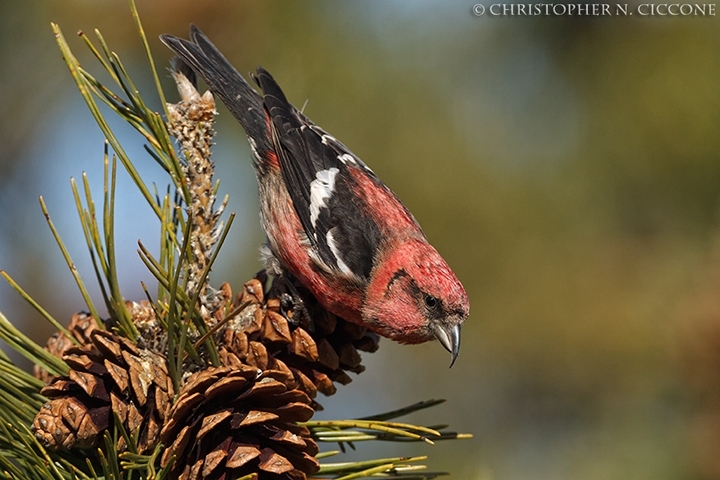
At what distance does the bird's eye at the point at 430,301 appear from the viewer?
2299mm

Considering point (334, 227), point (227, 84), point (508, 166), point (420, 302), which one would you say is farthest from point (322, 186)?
point (508, 166)

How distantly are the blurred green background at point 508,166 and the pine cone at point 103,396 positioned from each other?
1557 mm

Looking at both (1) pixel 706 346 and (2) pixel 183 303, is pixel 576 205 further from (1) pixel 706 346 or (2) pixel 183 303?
(2) pixel 183 303

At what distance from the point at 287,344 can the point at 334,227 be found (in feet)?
3.65

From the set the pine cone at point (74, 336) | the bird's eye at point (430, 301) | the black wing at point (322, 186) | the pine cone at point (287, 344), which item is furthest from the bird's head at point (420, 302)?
the pine cone at point (74, 336)

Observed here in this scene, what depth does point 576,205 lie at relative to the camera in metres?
3.21

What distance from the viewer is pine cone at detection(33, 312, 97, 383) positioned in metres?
1.56

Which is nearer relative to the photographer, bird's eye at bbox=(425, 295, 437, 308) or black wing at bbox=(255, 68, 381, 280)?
bird's eye at bbox=(425, 295, 437, 308)

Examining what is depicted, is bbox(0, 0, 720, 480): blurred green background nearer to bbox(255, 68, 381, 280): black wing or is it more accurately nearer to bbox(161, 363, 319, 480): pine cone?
bbox(255, 68, 381, 280): black wing

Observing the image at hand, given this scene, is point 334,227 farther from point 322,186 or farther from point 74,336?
point 74,336

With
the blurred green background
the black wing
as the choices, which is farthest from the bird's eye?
the blurred green background

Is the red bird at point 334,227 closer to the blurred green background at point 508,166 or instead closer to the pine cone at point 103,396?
the blurred green background at point 508,166

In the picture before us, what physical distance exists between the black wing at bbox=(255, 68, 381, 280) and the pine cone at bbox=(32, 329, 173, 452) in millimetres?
1108

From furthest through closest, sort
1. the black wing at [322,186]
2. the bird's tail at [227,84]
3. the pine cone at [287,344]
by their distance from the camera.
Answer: the black wing at [322,186]
the bird's tail at [227,84]
the pine cone at [287,344]
